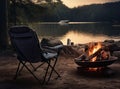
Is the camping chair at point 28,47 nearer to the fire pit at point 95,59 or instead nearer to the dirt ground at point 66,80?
the dirt ground at point 66,80

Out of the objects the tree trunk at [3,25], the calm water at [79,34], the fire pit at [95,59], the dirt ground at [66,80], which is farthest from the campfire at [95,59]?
the calm water at [79,34]

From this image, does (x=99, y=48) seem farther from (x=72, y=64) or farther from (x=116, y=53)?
(x=116, y=53)

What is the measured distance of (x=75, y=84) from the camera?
282 inches

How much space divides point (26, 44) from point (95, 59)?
1.90 meters

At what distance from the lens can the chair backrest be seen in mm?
7156

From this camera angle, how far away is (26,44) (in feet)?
23.9

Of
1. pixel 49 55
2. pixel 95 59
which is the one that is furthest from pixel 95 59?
pixel 49 55

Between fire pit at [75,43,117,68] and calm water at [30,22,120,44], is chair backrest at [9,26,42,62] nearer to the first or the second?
fire pit at [75,43,117,68]

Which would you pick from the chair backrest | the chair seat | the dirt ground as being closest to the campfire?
the dirt ground

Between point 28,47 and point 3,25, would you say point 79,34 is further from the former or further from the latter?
point 28,47

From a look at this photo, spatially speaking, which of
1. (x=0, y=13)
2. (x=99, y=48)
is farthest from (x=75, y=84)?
(x=0, y=13)

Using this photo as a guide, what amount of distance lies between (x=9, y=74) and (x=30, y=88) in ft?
5.12

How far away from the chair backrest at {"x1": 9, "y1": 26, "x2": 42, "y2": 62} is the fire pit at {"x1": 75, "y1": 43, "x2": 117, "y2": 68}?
142cm

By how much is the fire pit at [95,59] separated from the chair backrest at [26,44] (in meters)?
1.42
